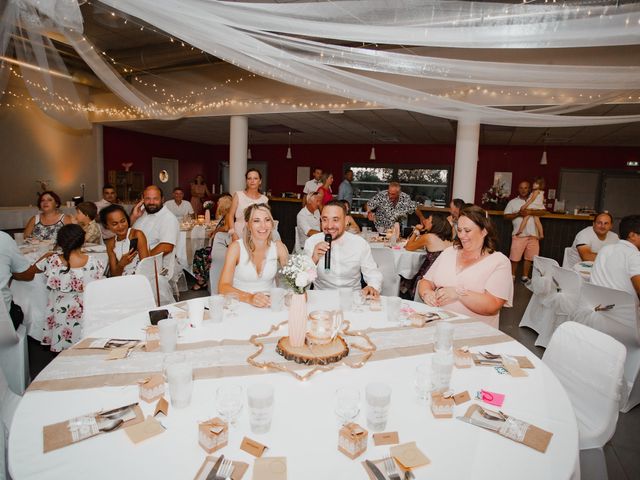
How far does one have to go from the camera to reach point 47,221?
5.06 metres

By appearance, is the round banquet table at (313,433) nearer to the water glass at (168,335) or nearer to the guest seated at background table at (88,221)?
the water glass at (168,335)

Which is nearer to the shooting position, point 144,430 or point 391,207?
point 144,430

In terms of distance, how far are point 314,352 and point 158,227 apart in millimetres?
3289

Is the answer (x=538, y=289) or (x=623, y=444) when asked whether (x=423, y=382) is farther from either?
(x=538, y=289)

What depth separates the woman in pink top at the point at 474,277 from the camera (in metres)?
2.59

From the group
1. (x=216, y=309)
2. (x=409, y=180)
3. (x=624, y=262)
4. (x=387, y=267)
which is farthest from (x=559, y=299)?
(x=409, y=180)

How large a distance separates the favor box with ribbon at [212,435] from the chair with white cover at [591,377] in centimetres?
148

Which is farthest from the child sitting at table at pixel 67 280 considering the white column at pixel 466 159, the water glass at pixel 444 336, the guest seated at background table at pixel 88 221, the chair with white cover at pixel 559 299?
the white column at pixel 466 159

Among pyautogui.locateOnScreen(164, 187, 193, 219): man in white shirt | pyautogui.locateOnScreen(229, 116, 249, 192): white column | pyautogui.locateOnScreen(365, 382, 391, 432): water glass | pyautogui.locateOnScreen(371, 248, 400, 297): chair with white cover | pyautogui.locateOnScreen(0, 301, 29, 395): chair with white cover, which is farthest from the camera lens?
pyautogui.locateOnScreen(229, 116, 249, 192): white column

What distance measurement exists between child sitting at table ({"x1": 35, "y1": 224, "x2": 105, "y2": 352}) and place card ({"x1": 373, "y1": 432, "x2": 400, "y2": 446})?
2867 mm

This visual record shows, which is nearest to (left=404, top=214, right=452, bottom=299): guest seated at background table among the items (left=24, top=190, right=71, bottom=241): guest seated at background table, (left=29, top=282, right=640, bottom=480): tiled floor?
(left=29, top=282, right=640, bottom=480): tiled floor

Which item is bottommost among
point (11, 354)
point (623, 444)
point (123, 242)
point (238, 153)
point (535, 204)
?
point (623, 444)

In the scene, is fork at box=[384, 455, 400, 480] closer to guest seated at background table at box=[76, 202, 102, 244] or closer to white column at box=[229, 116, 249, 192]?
guest seated at background table at box=[76, 202, 102, 244]

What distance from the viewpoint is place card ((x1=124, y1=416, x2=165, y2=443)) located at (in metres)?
1.24
